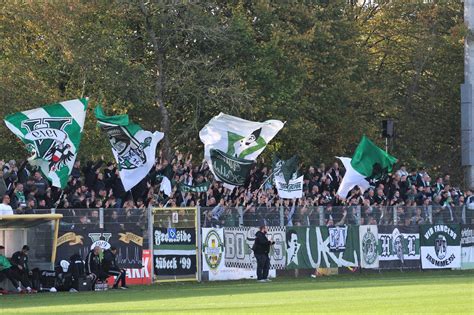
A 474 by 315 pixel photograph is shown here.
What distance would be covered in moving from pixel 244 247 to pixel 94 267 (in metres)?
6.29

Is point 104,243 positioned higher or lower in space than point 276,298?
higher

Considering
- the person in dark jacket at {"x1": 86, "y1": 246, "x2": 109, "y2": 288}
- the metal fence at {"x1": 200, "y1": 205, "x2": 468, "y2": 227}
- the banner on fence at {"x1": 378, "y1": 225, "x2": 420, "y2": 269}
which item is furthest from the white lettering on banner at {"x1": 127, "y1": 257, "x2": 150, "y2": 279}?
the banner on fence at {"x1": 378, "y1": 225, "x2": 420, "y2": 269}

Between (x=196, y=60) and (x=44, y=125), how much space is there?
15.7m

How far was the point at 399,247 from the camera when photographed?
41.2m

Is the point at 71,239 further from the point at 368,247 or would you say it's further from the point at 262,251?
the point at 368,247

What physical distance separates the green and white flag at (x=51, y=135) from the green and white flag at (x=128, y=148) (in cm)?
184

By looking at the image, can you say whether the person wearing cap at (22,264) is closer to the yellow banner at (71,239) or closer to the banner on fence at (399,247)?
the yellow banner at (71,239)

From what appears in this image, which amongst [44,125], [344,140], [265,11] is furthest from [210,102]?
[44,125]

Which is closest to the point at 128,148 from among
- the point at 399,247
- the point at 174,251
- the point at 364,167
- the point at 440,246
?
the point at 174,251

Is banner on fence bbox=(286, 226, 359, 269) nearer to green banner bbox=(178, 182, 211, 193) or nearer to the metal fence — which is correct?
the metal fence

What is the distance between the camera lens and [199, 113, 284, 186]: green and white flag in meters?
36.2

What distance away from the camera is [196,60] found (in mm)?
47719

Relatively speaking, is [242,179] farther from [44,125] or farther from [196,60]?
[196,60]

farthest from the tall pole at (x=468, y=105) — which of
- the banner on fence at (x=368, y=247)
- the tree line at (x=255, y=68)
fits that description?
the banner on fence at (x=368, y=247)
